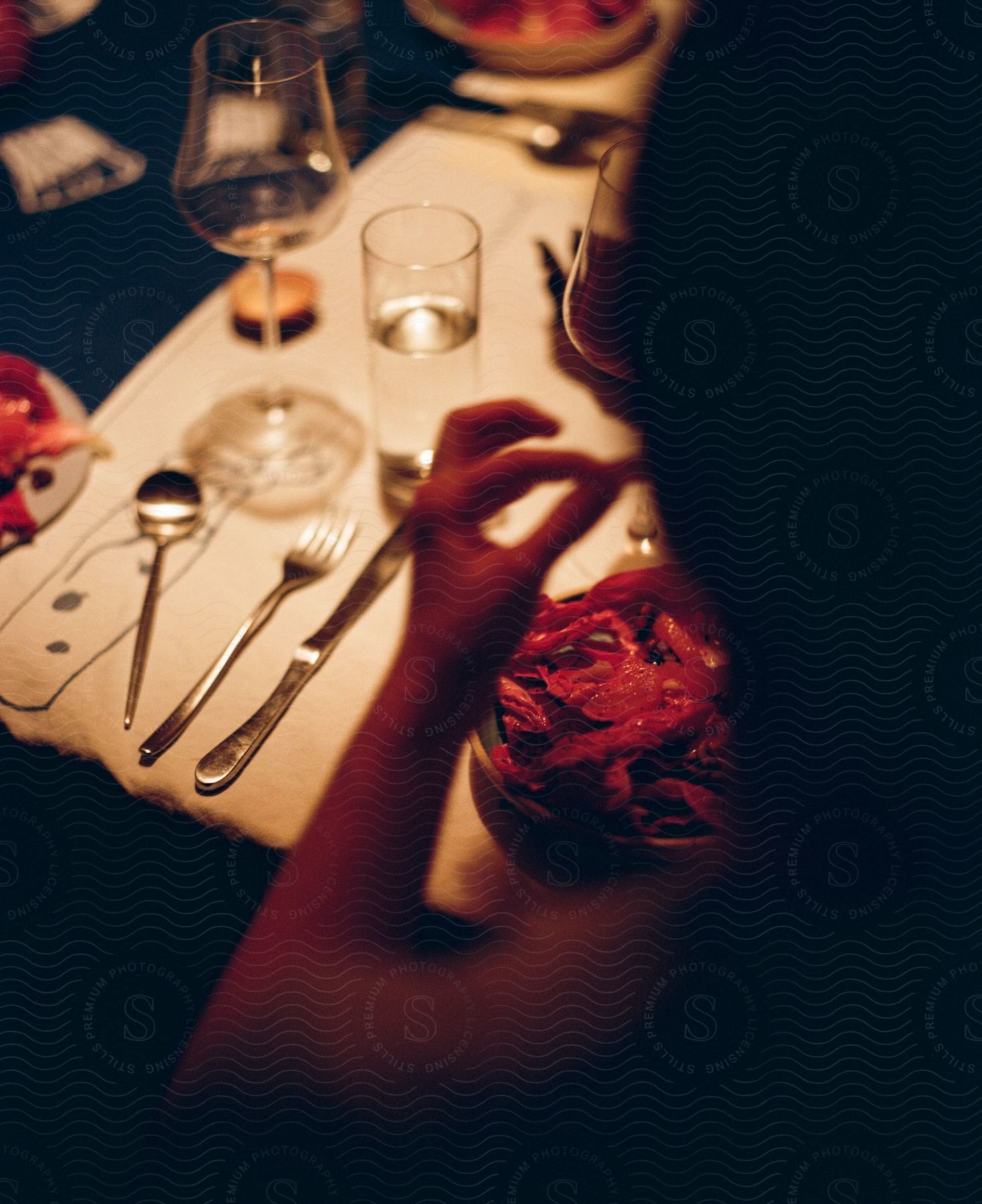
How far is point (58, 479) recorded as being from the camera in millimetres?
675

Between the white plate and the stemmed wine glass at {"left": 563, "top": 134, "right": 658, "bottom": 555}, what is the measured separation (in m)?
0.35

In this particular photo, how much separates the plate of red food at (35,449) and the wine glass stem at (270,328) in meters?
0.13

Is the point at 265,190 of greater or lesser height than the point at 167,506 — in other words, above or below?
A: above

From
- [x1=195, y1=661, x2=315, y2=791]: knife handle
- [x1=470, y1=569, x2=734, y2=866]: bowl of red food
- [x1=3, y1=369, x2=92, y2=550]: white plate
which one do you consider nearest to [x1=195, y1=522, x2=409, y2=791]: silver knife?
[x1=195, y1=661, x2=315, y2=791]: knife handle

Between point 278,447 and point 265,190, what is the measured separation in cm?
19

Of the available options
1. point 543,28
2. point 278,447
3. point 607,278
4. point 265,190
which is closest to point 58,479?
point 278,447

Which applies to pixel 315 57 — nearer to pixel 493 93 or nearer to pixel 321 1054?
pixel 493 93

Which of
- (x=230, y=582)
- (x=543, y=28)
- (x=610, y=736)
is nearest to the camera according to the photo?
(x=610, y=736)

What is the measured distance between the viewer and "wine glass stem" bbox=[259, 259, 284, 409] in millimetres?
706

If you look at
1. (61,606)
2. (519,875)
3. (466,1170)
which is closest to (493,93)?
(61,606)

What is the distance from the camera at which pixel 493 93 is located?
98 cm

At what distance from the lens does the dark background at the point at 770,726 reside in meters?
0.47

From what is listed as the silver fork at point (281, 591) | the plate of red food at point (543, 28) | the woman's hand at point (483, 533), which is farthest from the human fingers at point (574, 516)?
the plate of red food at point (543, 28)

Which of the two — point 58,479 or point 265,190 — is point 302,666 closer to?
point 58,479
